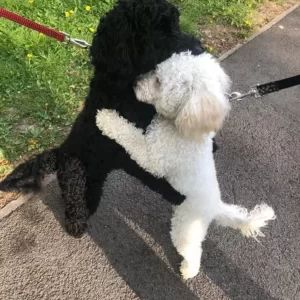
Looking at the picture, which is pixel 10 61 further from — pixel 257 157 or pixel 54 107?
pixel 257 157

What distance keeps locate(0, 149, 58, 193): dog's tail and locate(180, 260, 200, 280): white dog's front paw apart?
994 millimetres

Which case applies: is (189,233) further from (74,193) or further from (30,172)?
(30,172)

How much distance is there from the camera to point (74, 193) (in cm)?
250

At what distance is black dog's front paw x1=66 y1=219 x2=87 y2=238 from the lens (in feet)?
8.48

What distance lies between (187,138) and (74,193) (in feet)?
2.83

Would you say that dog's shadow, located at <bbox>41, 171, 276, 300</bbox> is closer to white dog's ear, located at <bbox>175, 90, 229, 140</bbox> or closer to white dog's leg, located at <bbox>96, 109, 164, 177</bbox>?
white dog's leg, located at <bbox>96, 109, 164, 177</bbox>

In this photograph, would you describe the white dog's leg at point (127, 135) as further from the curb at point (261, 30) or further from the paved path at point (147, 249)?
the curb at point (261, 30)

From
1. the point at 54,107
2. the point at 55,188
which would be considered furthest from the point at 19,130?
the point at 55,188

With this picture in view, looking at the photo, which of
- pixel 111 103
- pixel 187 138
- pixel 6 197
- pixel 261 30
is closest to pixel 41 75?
pixel 6 197

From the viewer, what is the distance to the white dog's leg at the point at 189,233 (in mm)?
2243

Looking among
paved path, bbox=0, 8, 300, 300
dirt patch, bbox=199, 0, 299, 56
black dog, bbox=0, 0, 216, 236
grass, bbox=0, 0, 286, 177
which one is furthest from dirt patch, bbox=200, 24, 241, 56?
black dog, bbox=0, 0, 216, 236

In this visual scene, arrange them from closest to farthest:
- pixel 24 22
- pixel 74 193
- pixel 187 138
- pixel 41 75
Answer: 1. pixel 187 138
2. pixel 24 22
3. pixel 74 193
4. pixel 41 75

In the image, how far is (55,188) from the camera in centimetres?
290

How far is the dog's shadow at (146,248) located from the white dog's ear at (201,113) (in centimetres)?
110
